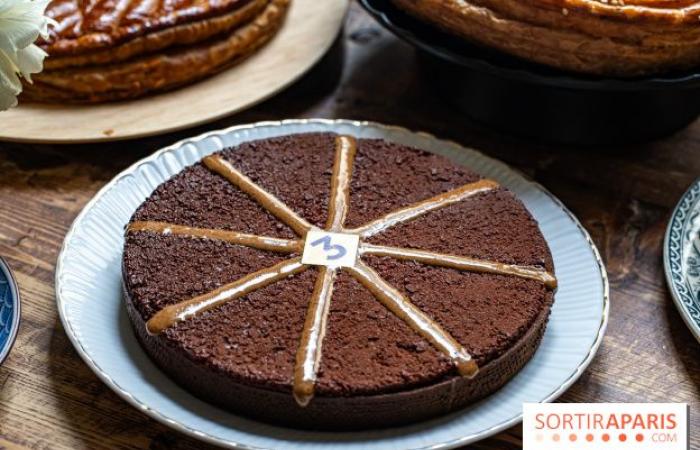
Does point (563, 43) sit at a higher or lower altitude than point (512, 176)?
higher

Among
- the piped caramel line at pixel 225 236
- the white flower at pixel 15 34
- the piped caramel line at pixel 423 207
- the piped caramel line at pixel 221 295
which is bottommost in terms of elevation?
the piped caramel line at pixel 221 295

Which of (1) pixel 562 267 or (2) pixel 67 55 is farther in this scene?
(2) pixel 67 55

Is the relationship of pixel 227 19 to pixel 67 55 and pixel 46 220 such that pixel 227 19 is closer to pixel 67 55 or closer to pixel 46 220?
pixel 67 55

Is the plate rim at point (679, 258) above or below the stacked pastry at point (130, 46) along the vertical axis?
below

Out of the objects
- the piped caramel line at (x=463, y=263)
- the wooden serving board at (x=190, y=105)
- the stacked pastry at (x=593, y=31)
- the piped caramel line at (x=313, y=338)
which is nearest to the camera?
the piped caramel line at (x=313, y=338)

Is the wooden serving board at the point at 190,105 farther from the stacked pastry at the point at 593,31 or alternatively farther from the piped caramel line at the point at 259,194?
the stacked pastry at the point at 593,31

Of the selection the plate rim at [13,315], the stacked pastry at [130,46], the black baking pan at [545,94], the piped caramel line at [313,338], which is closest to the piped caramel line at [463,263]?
the piped caramel line at [313,338]

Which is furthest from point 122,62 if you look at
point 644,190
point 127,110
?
point 644,190

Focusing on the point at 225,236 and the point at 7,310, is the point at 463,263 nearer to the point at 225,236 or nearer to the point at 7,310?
the point at 225,236
